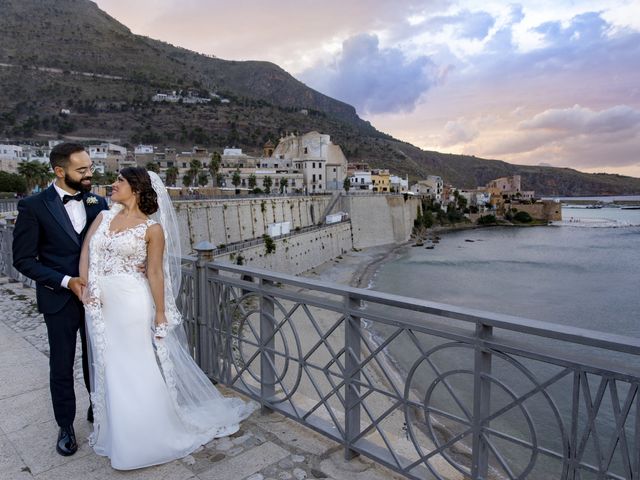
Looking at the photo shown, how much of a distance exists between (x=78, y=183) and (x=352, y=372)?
2193mm

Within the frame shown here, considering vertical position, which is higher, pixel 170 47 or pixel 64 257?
pixel 170 47

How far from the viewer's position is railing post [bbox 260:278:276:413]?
321cm

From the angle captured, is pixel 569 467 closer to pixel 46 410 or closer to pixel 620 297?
pixel 46 410

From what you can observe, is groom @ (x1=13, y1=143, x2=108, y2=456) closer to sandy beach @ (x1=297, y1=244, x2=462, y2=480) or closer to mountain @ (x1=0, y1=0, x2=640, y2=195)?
sandy beach @ (x1=297, y1=244, x2=462, y2=480)

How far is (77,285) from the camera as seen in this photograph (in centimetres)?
277

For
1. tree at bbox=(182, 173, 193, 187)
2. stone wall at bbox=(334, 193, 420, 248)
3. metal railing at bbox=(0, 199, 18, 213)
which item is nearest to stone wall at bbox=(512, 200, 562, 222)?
stone wall at bbox=(334, 193, 420, 248)

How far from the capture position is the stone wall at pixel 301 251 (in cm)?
2833

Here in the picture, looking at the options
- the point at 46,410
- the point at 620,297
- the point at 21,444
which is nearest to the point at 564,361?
the point at 21,444

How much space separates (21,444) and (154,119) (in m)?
94.9

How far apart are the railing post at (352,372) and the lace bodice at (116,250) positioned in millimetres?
1333

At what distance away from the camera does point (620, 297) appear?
2925 centimetres

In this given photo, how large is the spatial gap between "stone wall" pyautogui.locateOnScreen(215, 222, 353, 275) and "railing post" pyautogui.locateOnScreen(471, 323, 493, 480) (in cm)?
2268

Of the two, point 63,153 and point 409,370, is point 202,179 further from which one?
point 409,370

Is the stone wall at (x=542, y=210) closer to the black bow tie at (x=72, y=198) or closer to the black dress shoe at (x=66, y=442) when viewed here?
the black bow tie at (x=72, y=198)
